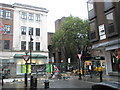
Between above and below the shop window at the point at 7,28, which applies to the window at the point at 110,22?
below

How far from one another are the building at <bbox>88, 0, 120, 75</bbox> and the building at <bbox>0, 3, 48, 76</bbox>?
552 inches

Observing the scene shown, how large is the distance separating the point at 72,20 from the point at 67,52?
11.3m

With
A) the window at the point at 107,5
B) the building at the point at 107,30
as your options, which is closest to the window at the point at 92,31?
the building at the point at 107,30

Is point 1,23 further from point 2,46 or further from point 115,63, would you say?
point 115,63

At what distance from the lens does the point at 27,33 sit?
32.1 meters

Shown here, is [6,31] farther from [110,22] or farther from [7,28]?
[110,22]

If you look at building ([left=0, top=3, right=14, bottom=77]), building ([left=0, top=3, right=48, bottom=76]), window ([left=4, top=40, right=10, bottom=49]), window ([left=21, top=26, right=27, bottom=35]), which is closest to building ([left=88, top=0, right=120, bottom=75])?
building ([left=0, top=3, right=48, bottom=76])

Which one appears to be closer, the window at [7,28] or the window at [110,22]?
the window at [110,22]

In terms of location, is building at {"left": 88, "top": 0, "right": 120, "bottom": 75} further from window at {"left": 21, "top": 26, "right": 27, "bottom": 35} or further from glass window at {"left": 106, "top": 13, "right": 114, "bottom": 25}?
window at {"left": 21, "top": 26, "right": 27, "bottom": 35}

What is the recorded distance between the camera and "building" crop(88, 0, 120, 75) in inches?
661

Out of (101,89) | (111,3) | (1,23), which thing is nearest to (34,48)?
(1,23)

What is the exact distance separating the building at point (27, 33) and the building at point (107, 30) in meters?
14.0

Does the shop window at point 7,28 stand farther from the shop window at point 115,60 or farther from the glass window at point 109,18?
the shop window at point 115,60

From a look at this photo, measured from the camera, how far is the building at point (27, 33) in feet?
97.8
